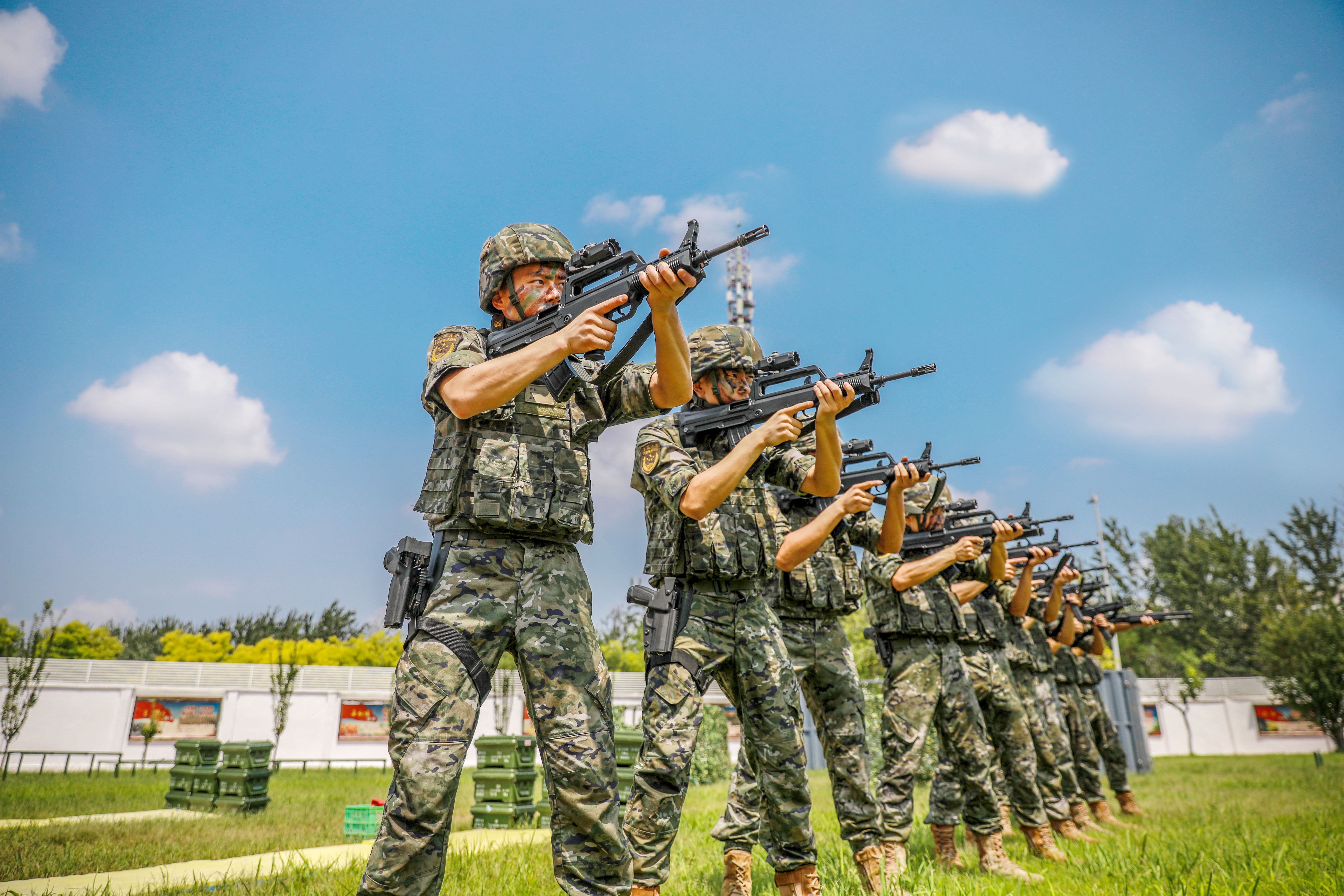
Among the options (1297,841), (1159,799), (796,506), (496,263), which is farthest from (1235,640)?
(496,263)

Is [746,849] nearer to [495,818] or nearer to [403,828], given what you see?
[403,828]

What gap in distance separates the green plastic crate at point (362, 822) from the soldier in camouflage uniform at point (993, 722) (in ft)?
18.2

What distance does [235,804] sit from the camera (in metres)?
10.8

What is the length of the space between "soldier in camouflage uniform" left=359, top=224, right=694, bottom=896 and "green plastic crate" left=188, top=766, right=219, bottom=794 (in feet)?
32.1

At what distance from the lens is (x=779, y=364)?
5.53 metres

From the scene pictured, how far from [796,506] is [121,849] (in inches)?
249

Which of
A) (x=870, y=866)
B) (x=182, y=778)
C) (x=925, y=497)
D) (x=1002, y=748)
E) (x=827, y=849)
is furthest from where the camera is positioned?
(x=182, y=778)

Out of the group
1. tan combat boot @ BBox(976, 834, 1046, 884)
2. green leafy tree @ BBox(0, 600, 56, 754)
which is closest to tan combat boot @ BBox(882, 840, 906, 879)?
tan combat boot @ BBox(976, 834, 1046, 884)

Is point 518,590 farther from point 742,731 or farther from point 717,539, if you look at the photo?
point 742,731

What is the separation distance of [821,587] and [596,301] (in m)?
2.83

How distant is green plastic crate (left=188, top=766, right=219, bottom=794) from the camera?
35.6 feet

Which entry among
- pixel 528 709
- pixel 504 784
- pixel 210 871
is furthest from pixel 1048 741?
pixel 210 871

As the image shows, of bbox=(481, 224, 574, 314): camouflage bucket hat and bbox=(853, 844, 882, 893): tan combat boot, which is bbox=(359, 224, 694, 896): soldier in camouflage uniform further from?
bbox=(853, 844, 882, 893): tan combat boot

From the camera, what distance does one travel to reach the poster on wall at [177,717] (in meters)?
25.2
